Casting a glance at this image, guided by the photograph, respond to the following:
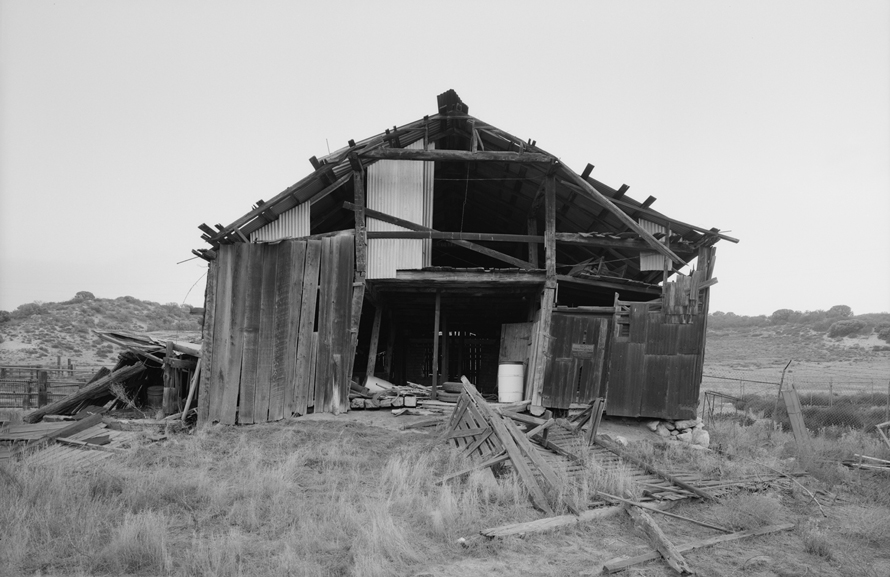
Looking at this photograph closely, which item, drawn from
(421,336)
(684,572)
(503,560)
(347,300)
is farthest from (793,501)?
(421,336)

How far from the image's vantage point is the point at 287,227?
44.3 feet

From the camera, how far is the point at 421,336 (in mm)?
21625

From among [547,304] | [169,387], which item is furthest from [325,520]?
[169,387]

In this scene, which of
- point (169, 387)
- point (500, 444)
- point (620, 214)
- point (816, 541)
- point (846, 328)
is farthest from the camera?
point (846, 328)

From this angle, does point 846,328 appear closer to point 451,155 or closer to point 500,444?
point 451,155

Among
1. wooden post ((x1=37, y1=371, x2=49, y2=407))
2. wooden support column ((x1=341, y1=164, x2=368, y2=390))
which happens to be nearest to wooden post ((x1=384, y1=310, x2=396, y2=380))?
wooden support column ((x1=341, y1=164, x2=368, y2=390))

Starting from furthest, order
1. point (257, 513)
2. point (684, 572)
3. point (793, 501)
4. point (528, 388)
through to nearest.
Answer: point (528, 388) < point (793, 501) < point (257, 513) < point (684, 572)

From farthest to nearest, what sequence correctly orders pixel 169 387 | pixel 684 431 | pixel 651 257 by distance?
pixel 169 387, pixel 651 257, pixel 684 431

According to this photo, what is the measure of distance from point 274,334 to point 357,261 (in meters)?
2.34

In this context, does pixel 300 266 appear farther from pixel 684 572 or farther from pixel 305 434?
pixel 684 572

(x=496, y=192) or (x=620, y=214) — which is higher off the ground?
(x=496, y=192)

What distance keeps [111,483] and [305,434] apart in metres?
4.06

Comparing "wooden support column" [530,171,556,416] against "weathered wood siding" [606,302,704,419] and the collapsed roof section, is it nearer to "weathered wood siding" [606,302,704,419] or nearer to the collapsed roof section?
the collapsed roof section

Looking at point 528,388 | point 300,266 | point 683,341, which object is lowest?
point 528,388
